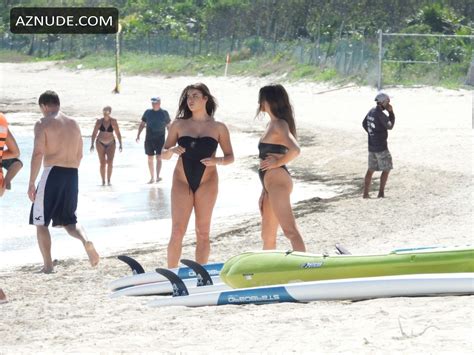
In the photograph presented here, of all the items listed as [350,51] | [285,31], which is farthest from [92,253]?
[285,31]

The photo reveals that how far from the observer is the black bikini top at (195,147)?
852cm

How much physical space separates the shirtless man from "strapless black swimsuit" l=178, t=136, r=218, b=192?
1.50 meters

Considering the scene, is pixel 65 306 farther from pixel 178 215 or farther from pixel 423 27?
pixel 423 27

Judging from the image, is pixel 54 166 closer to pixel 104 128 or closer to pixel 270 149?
pixel 270 149

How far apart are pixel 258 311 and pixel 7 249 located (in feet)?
21.2

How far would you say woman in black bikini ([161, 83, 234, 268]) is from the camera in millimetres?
8516

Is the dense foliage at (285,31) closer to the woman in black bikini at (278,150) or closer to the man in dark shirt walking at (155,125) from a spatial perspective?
the man in dark shirt walking at (155,125)

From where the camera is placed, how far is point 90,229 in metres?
14.7

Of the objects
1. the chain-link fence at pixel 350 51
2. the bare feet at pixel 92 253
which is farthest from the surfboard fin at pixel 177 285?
the chain-link fence at pixel 350 51

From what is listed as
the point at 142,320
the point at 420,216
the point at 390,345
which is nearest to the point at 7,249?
the point at 420,216

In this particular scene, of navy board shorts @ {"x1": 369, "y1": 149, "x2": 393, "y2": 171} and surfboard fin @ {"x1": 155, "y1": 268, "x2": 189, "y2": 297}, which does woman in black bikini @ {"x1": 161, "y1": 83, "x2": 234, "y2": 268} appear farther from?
navy board shorts @ {"x1": 369, "y1": 149, "x2": 393, "y2": 171}

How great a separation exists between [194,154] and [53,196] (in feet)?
5.68

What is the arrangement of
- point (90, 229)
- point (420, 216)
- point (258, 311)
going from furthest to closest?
1. point (90, 229)
2. point (420, 216)
3. point (258, 311)

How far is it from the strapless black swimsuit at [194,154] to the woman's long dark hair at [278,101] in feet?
1.48
